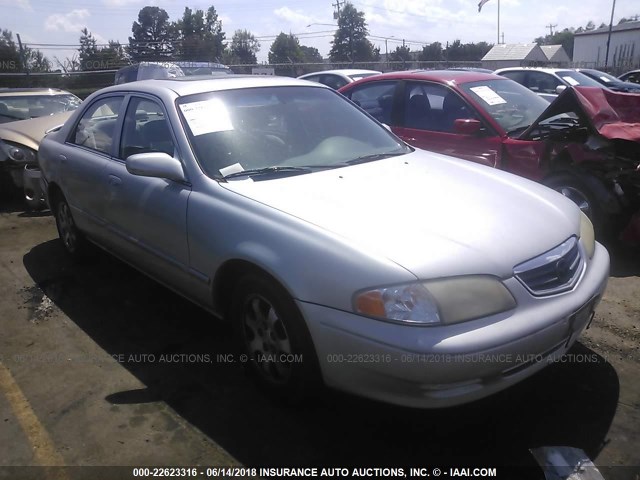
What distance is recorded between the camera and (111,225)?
3889 mm

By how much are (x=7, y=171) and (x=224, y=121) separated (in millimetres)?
4904

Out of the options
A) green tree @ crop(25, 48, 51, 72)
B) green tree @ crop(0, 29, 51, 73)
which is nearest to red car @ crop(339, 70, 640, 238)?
green tree @ crop(0, 29, 51, 73)

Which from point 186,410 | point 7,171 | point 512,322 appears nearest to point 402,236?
point 512,322

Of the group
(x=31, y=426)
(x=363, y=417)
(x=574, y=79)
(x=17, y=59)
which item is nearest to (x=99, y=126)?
(x=31, y=426)

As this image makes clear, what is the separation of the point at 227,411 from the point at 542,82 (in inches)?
424

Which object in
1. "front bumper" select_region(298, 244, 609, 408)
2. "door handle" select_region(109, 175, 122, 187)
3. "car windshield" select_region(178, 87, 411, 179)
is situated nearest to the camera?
"front bumper" select_region(298, 244, 609, 408)

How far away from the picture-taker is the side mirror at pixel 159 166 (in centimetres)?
304

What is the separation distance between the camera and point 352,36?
66.3 metres

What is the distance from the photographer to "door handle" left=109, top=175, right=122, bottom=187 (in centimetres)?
369

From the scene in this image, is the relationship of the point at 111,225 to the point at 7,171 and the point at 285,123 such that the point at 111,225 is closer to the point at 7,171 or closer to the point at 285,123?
the point at 285,123

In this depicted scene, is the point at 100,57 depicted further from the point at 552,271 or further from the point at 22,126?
the point at 552,271

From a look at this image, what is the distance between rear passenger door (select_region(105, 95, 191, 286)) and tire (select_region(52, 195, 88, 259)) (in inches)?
37.3

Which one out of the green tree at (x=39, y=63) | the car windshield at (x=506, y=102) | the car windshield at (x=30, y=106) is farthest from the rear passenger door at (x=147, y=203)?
the green tree at (x=39, y=63)

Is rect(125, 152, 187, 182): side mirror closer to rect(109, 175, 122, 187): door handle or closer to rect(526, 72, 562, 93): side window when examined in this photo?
rect(109, 175, 122, 187): door handle
